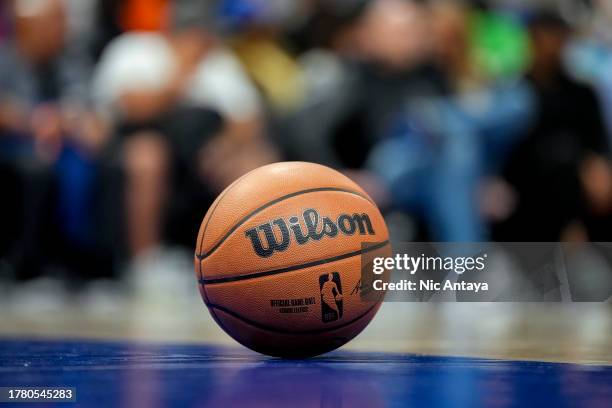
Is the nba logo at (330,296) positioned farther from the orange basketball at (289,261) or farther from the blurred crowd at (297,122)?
the blurred crowd at (297,122)

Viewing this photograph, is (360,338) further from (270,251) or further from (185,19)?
(185,19)

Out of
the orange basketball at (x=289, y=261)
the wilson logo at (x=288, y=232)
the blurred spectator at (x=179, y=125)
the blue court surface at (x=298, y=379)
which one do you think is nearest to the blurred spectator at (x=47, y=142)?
the blurred spectator at (x=179, y=125)

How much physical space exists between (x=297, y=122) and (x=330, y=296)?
12.2 ft

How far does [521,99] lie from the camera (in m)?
6.74

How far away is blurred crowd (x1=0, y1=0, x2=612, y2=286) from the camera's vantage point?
6473 mm

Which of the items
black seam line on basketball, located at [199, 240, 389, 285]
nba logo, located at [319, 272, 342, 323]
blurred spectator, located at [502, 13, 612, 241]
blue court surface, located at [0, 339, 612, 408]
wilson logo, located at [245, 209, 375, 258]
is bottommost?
blue court surface, located at [0, 339, 612, 408]

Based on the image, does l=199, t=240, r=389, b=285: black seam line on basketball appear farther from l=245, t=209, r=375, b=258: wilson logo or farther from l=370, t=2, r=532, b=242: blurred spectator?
l=370, t=2, r=532, b=242: blurred spectator

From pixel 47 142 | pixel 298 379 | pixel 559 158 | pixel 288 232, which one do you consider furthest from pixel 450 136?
pixel 298 379

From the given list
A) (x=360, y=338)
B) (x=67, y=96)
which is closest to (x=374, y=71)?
(x=67, y=96)

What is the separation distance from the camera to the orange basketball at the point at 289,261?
294 centimetres

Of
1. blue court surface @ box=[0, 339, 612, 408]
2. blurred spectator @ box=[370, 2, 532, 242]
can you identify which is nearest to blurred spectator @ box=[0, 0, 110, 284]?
blurred spectator @ box=[370, 2, 532, 242]

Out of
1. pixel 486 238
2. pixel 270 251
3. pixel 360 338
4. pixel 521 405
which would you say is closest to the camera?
pixel 521 405

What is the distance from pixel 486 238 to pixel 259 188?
3.69 metres

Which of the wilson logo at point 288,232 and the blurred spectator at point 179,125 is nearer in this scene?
the wilson logo at point 288,232
